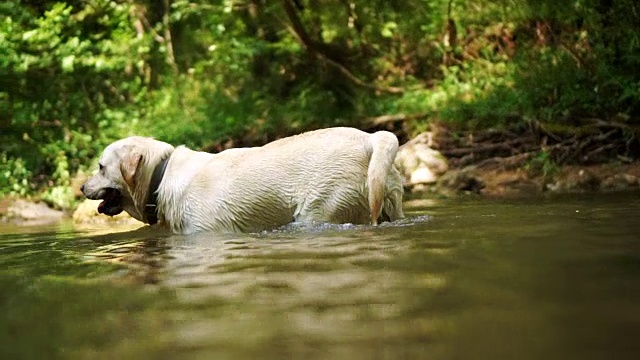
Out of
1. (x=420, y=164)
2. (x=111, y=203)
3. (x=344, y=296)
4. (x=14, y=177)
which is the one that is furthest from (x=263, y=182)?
(x=14, y=177)

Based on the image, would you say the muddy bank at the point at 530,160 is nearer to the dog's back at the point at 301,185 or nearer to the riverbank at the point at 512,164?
the riverbank at the point at 512,164

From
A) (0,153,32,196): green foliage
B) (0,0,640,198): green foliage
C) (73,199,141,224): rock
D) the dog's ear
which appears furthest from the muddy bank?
(0,153,32,196): green foliage

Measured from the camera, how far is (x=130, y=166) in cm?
600

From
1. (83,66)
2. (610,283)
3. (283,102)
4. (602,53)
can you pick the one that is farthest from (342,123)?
(610,283)

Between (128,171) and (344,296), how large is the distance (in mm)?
3837

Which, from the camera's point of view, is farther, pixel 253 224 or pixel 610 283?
pixel 253 224

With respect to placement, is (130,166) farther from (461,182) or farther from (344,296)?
(461,182)

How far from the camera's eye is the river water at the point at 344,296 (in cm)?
192

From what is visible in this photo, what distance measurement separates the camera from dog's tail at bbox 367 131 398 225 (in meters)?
5.14

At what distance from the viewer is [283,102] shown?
15000 millimetres

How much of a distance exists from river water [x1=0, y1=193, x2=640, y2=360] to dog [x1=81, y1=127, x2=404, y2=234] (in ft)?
1.60

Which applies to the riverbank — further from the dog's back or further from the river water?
the river water

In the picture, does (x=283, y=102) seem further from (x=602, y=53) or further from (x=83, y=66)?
(x=602, y=53)

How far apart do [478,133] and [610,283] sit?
864 cm
